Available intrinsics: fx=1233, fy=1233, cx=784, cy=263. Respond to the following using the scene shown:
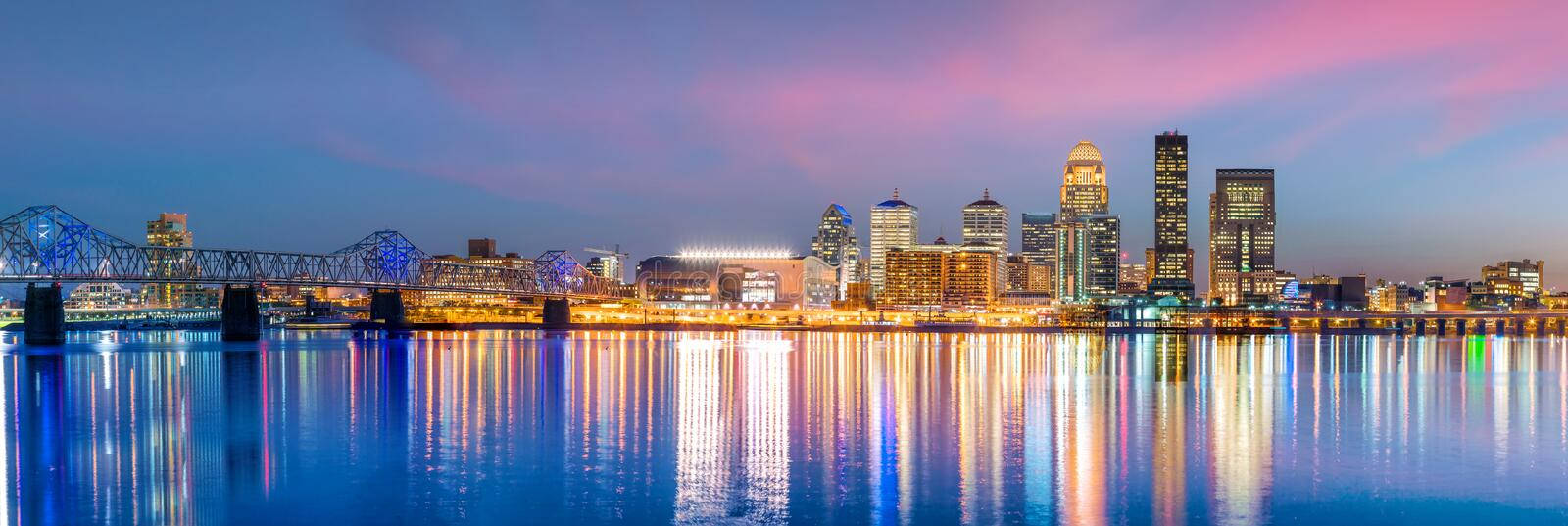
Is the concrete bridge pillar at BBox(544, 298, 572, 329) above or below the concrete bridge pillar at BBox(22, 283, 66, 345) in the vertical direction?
below

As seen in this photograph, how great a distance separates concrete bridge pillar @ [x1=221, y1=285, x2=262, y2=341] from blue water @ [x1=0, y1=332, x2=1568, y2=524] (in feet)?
191

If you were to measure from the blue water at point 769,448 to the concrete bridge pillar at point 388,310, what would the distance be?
352 ft

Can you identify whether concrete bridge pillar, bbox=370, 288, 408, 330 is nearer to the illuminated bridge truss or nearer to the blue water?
the illuminated bridge truss

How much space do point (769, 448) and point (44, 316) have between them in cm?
9953

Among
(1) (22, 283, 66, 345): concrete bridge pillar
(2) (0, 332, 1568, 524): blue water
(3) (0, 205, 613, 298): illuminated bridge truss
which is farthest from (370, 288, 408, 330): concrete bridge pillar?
(2) (0, 332, 1568, 524): blue water

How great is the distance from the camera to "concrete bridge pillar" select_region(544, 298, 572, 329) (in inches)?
7402

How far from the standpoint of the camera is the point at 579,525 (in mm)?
23422

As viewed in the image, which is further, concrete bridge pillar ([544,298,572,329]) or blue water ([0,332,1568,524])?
concrete bridge pillar ([544,298,572,329])

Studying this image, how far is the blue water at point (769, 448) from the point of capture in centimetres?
2539

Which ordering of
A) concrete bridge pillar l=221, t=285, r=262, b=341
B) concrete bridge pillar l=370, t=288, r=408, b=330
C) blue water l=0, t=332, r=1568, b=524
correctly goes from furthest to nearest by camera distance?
concrete bridge pillar l=370, t=288, r=408, b=330 < concrete bridge pillar l=221, t=285, r=262, b=341 < blue water l=0, t=332, r=1568, b=524

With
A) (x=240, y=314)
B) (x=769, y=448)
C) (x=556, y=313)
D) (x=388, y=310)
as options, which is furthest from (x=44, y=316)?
(x=769, y=448)

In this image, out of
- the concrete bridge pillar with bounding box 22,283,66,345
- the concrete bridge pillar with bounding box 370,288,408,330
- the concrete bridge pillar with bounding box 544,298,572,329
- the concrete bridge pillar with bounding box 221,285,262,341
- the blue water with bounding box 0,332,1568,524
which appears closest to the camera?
the blue water with bounding box 0,332,1568,524

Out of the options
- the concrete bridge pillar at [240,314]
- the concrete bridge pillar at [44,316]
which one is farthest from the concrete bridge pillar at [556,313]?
the concrete bridge pillar at [44,316]

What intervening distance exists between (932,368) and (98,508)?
53.6m
